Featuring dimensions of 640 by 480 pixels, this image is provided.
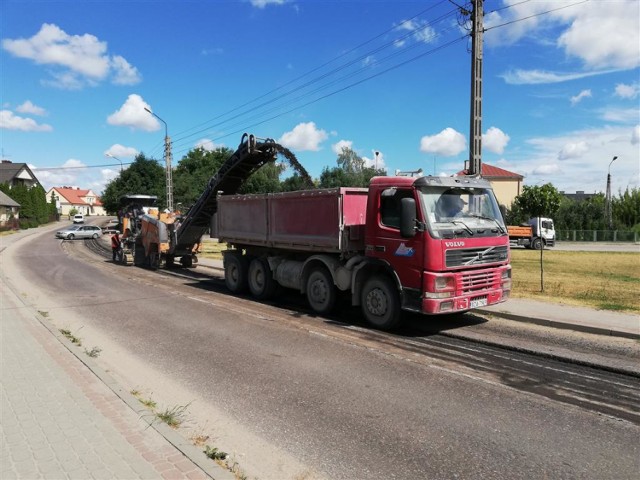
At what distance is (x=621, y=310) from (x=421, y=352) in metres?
5.25

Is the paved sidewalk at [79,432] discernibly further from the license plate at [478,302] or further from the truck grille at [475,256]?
the license plate at [478,302]

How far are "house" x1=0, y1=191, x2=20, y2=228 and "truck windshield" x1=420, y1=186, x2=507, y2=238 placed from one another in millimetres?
61344

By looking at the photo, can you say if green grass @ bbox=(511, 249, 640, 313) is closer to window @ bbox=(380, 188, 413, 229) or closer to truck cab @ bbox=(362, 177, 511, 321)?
truck cab @ bbox=(362, 177, 511, 321)

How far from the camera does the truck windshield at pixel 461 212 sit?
8.05 meters

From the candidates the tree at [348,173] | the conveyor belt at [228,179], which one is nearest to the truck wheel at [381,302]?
the conveyor belt at [228,179]

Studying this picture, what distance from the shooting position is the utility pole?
14.9m

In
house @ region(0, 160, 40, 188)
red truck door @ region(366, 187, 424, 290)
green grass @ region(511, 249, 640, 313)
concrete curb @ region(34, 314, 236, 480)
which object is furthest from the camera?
house @ region(0, 160, 40, 188)

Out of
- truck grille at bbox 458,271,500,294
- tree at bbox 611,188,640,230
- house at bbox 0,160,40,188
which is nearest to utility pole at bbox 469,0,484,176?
truck grille at bbox 458,271,500,294

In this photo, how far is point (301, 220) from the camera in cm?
1052

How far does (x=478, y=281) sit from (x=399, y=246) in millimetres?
1496

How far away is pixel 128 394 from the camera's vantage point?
4.99 meters

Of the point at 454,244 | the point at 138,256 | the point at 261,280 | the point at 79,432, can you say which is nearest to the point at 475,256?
the point at 454,244

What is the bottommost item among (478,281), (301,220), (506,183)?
(478,281)

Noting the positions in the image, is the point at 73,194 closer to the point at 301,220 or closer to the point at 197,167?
the point at 197,167
